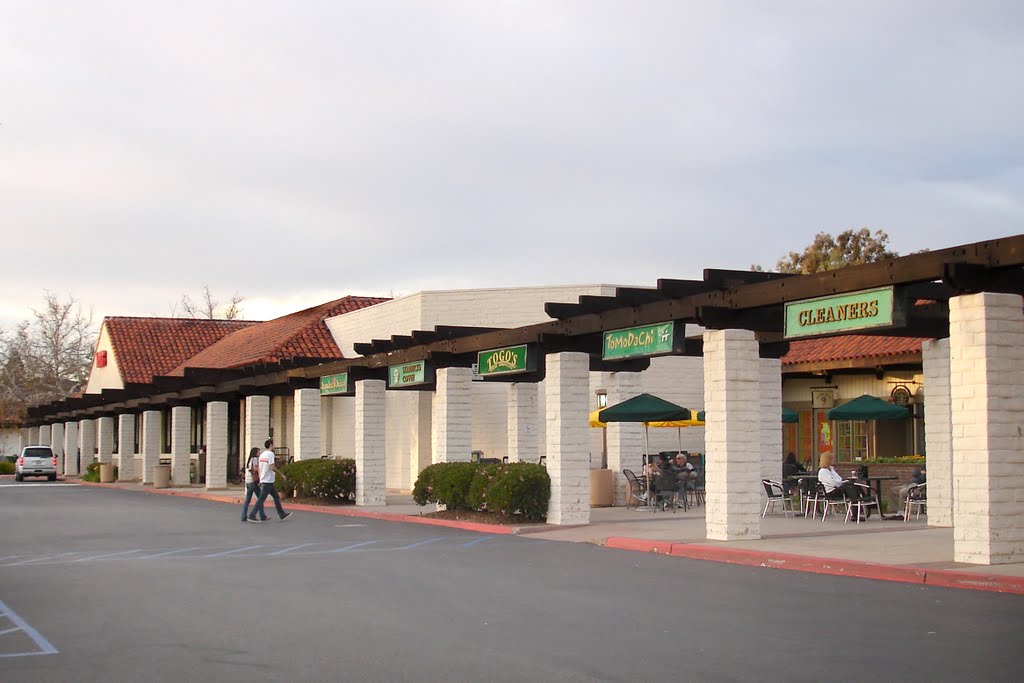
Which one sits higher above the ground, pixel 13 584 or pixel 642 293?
pixel 642 293

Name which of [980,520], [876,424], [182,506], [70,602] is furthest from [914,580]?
[182,506]

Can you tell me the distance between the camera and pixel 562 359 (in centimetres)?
2233

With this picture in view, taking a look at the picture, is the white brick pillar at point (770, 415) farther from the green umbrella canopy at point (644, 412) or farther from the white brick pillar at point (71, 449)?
the white brick pillar at point (71, 449)

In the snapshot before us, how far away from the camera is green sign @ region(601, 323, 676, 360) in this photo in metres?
19.4

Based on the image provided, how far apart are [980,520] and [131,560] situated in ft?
36.6

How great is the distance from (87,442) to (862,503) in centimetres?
4935

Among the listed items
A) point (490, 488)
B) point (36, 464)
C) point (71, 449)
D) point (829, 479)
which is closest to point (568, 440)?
point (490, 488)

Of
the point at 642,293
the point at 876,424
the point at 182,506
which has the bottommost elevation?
the point at 182,506

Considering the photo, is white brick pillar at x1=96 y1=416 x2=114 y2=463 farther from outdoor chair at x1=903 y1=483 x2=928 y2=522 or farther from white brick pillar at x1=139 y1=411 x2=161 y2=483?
outdoor chair at x1=903 y1=483 x2=928 y2=522

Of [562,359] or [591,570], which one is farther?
[562,359]

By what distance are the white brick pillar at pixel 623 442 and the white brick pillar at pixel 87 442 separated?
4006 cm

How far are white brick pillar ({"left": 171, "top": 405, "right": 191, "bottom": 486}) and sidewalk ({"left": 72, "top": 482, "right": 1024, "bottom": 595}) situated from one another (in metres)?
21.2

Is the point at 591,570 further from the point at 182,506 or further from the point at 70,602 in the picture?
the point at 182,506

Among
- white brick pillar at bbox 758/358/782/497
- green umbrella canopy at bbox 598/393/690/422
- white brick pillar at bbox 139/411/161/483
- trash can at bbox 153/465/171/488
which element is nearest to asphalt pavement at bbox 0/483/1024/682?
green umbrella canopy at bbox 598/393/690/422
